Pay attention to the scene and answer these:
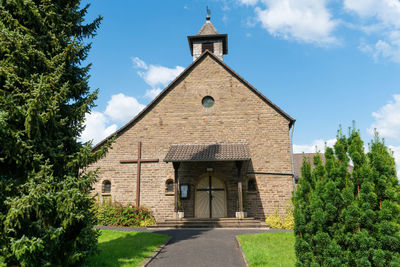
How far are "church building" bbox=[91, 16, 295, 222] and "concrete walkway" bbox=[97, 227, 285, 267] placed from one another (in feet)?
12.6

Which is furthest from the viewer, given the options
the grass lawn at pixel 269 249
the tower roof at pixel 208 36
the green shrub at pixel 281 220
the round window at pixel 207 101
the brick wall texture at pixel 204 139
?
the tower roof at pixel 208 36

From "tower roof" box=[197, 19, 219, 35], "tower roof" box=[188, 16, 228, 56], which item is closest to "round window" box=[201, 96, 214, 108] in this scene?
"tower roof" box=[188, 16, 228, 56]

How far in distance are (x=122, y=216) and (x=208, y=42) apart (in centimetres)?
1428

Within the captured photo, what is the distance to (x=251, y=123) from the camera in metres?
16.4

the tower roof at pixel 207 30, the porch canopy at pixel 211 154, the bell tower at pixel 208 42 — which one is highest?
the tower roof at pixel 207 30

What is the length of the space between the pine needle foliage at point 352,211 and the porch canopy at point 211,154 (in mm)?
8676

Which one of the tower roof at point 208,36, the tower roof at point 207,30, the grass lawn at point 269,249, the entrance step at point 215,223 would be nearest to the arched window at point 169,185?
the entrance step at point 215,223

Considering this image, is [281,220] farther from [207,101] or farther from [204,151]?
[207,101]

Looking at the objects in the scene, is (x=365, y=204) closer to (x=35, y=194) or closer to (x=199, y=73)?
(x=35, y=194)

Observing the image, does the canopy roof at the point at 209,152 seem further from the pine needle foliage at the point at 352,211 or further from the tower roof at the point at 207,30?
the tower roof at the point at 207,30

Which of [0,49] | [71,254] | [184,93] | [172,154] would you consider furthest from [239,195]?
[0,49]

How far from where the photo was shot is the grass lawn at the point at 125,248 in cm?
724

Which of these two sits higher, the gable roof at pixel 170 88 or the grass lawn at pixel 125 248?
the gable roof at pixel 170 88

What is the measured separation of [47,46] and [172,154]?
8712mm
